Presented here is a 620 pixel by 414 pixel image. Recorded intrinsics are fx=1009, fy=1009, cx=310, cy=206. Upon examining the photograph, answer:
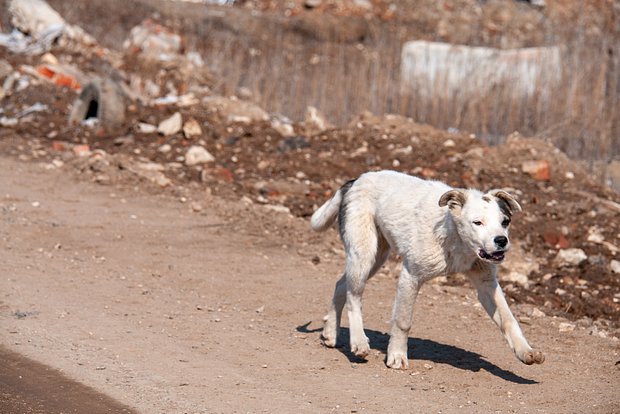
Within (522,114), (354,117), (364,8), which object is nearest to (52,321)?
(354,117)

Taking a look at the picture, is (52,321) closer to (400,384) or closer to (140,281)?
(140,281)

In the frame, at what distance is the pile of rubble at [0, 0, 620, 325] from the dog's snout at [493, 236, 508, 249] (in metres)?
3.80

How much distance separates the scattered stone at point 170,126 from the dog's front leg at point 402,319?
8305 mm

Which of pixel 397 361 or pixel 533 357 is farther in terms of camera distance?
pixel 397 361

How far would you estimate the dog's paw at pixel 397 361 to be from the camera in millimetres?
6605

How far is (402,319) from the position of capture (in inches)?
258

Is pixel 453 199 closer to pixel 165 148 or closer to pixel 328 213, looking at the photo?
pixel 328 213

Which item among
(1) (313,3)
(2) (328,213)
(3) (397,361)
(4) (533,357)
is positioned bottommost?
(1) (313,3)

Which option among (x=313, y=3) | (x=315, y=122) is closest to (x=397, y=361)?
(x=315, y=122)

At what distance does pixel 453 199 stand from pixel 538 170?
739 centimetres

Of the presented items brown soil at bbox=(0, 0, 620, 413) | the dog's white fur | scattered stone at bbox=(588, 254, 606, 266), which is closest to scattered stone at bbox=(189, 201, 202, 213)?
brown soil at bbox=(0, 0, 620, 413)

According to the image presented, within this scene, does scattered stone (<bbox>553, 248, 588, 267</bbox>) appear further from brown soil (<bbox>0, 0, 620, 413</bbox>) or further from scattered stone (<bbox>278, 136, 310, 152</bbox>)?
scattered stone (<bbox>278, 136, 310, 152</bbox>)

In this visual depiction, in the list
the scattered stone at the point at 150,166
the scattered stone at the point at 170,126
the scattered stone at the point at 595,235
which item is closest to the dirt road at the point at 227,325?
the scattered stone at the point at 150,166

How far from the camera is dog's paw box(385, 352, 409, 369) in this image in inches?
260
